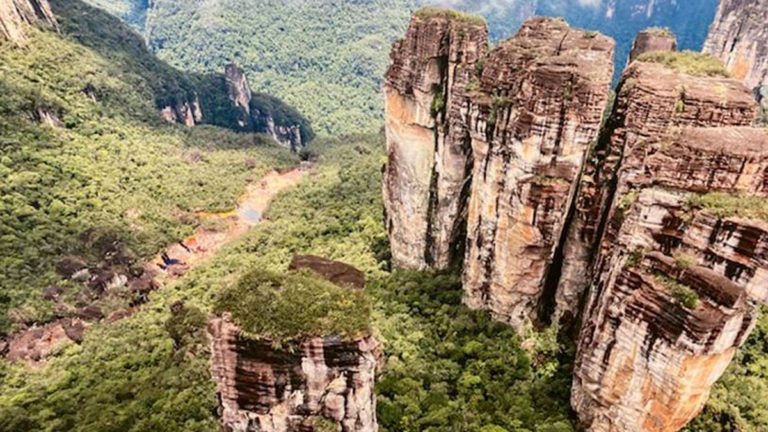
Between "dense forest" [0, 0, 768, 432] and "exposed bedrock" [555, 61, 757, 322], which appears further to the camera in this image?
"dense forest" [0, 0, 768, 432]

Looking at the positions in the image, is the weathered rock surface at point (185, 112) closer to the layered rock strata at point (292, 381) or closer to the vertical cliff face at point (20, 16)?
the vertical cliff face at point (20, 16)

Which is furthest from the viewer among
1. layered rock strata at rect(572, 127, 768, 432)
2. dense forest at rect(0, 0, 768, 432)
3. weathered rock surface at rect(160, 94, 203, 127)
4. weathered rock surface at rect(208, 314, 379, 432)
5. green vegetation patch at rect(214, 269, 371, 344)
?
weathered rock surface at rect(160, 94, 203, 127)

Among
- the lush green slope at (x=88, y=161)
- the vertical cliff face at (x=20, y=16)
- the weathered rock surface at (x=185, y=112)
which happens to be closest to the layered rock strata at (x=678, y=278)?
the lush green slope at (x=88, y=161)

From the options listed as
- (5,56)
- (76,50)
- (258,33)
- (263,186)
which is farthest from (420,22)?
(258,33)

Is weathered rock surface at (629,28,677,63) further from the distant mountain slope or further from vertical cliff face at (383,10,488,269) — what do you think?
the distant mountain slope

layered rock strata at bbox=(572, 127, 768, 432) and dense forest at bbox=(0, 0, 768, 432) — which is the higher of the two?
layered rock strata at bbox=(572, 127, 768, 432)

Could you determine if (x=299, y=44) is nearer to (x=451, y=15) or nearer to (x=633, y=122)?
(x=451, y=15)

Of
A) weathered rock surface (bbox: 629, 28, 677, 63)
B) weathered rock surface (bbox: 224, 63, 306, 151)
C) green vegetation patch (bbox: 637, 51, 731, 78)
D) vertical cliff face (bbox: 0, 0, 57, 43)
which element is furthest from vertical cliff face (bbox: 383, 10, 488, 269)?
weathered rock surface (bbox: 224, 63, 306, 151)
